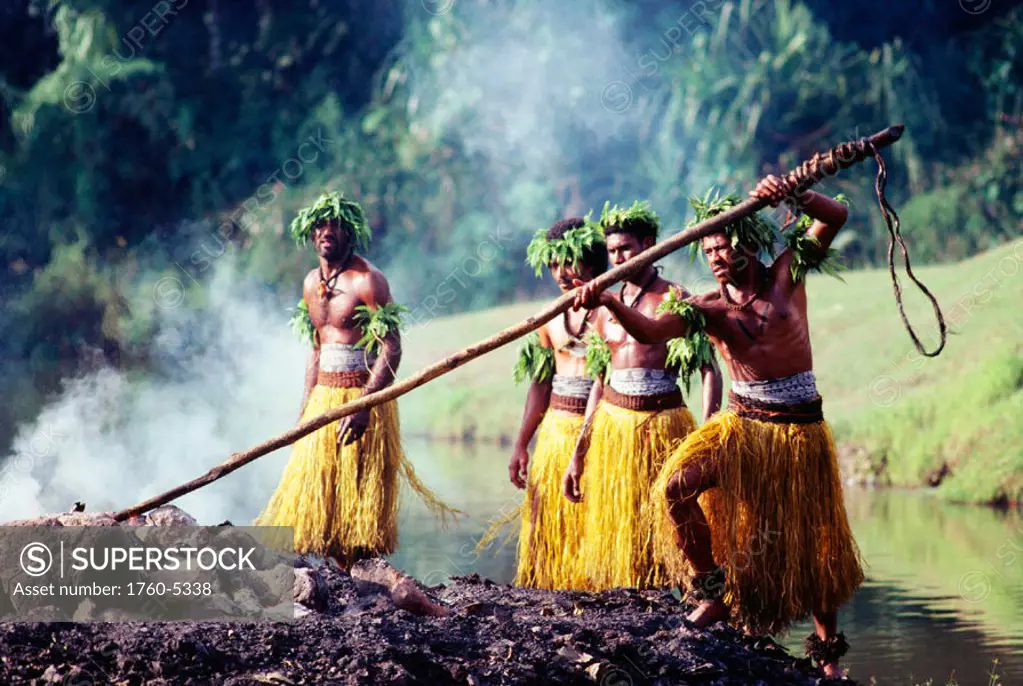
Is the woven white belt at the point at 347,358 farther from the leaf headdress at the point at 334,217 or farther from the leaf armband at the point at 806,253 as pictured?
the leaf armband at the point at 806,253

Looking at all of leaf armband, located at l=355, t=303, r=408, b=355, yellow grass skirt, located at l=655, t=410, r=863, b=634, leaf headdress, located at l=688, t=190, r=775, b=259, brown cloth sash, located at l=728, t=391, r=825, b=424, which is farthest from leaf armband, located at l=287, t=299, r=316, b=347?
brown cloth sash, located at l=728, t=391, r=825, b=424

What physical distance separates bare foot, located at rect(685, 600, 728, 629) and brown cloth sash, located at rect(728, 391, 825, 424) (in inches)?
22.9

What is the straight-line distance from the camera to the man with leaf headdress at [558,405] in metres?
5.13

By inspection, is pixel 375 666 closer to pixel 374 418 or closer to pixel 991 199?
pixel 374 418

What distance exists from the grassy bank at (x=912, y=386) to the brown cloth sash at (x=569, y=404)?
2.78 meters

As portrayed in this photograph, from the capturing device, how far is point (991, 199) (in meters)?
16.4

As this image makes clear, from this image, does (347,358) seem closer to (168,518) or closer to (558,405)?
(558,405)

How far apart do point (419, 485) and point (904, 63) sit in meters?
13.3

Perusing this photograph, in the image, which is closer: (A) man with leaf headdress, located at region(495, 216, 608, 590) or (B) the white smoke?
(A) man with leaf headdress, located at region(495, 216, 608, 590)

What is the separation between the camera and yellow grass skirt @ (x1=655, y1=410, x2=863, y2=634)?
412 centimetres

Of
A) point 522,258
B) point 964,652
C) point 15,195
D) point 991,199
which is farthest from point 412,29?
point 964,652

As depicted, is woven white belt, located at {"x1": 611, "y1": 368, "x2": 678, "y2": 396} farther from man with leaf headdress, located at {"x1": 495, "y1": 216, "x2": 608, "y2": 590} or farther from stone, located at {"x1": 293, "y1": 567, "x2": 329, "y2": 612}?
stone, located at {"x1": 293, "y1": 567, "x2": 329, "y2": 612}

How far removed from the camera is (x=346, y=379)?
5.50 meters


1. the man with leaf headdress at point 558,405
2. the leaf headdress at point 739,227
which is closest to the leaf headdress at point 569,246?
the man with leaf headdress at point 558,405
